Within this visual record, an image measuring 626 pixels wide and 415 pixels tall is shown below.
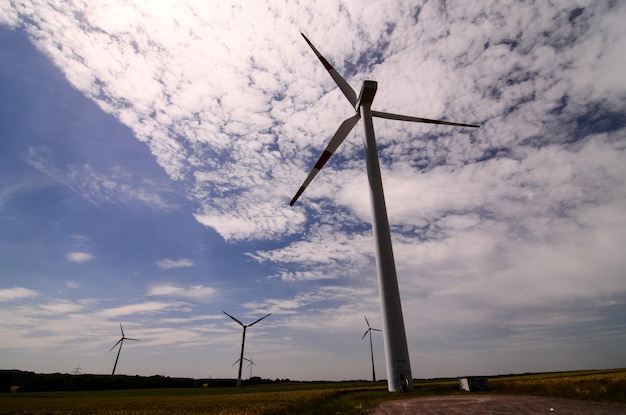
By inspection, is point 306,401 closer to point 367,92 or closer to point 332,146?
point 332,146

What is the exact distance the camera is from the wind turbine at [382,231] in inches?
1203

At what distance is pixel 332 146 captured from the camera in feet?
143

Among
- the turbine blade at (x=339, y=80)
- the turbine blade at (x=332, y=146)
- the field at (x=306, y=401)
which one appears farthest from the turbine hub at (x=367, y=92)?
the field at (x=306, y=401)

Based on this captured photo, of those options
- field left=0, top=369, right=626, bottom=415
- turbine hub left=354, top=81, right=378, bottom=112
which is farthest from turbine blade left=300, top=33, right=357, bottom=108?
field left=0, top=369, right=626, bottom=415

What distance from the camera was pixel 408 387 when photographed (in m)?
30.3

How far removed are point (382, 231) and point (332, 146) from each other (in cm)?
1457

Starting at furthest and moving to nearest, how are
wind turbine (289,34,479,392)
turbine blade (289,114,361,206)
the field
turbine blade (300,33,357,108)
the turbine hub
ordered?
1. turbine blade (300,33,357,108)
2. the turbine hub
3. turbine blade (289,114,361,206)
4. wind turbine (289,34,479,392)
5. the field

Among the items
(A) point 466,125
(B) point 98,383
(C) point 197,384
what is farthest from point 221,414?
(C) point 197,384

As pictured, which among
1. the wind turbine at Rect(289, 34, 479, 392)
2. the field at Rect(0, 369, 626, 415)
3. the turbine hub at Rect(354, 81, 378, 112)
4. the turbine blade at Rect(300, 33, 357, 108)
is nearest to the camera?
the field at Rect(0, 369, 626, 415)

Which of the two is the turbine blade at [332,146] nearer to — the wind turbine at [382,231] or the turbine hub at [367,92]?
the wind turbine at [382,231]

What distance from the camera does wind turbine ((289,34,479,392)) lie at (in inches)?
1203

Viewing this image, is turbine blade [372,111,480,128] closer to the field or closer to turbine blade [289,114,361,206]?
turbine blade [289,114,361,206]

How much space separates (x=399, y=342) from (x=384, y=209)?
13.8m

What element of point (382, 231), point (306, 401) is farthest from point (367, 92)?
point (306, 401)
